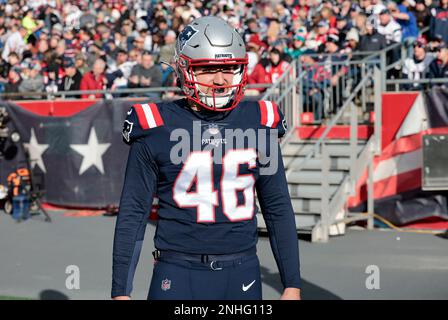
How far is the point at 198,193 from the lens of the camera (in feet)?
12.8

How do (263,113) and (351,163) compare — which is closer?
(263,113)

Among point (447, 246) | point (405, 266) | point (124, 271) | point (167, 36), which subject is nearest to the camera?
point (124, 271)

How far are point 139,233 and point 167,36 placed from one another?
43.6 feet

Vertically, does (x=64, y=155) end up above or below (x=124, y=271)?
below

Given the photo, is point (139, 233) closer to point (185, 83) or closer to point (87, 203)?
point (185, 83)

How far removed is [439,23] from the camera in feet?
47.3

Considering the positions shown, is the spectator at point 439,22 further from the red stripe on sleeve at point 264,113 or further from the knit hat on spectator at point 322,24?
the red stripe on sleeve at point 264,113

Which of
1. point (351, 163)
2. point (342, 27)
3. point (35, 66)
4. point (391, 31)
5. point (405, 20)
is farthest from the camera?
point (35, 66)

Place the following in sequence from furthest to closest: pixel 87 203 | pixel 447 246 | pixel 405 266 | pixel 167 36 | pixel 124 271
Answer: pixel 167 36, pixel 87 203, pixel 447 246, pixel 405 266, pixel 124 271

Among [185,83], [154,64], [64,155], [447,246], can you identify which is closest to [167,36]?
[154,64]

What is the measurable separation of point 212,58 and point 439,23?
11.3 meters

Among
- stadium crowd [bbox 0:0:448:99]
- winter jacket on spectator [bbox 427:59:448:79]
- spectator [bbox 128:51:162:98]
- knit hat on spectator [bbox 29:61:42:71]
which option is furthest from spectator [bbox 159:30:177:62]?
winter jacket on spectator [bbox 427:59:448:79]

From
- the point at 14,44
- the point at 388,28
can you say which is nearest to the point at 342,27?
the point at 388,28

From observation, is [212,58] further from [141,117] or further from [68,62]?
[68,62]
